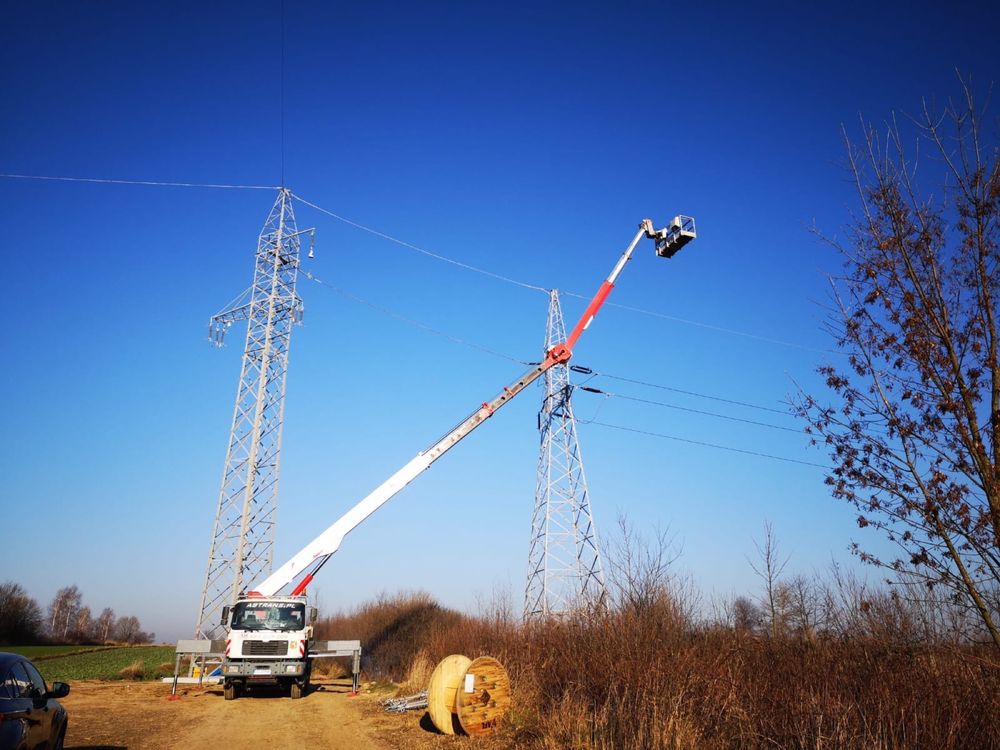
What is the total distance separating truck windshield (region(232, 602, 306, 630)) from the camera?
1970 centimetres

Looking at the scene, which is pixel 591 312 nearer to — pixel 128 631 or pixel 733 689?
pixel 733 689

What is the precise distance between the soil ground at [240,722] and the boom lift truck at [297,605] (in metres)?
0.81

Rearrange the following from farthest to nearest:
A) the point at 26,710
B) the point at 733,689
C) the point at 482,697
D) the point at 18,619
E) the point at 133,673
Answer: the point at 18,619
the point at 133,673
the point at 482,697
the point at 733,689
the point at 26,710

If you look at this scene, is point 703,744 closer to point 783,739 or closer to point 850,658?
point 783,739

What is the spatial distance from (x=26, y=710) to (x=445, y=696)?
7.52 m

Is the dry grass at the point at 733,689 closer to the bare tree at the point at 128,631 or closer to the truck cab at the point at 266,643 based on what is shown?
the truck cab at the point at 266,643

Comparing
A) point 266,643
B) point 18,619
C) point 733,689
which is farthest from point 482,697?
point 18,619

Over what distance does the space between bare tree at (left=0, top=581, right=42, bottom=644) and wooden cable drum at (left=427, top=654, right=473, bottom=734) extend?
76192 mm

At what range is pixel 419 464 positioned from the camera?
76.3ft

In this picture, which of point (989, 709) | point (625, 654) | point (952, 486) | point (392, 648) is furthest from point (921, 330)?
point (392, 648)

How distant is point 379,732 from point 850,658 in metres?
9.88

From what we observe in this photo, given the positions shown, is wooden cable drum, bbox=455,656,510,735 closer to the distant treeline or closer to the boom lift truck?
the boom lift truck

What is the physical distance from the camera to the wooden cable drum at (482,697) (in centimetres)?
1233

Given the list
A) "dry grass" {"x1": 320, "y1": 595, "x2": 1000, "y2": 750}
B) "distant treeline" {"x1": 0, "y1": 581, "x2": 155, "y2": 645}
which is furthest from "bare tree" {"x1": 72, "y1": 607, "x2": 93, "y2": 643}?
"dry grass" {"x1": 320, "y1": 595, "x2": 1000, "y2": 750}
